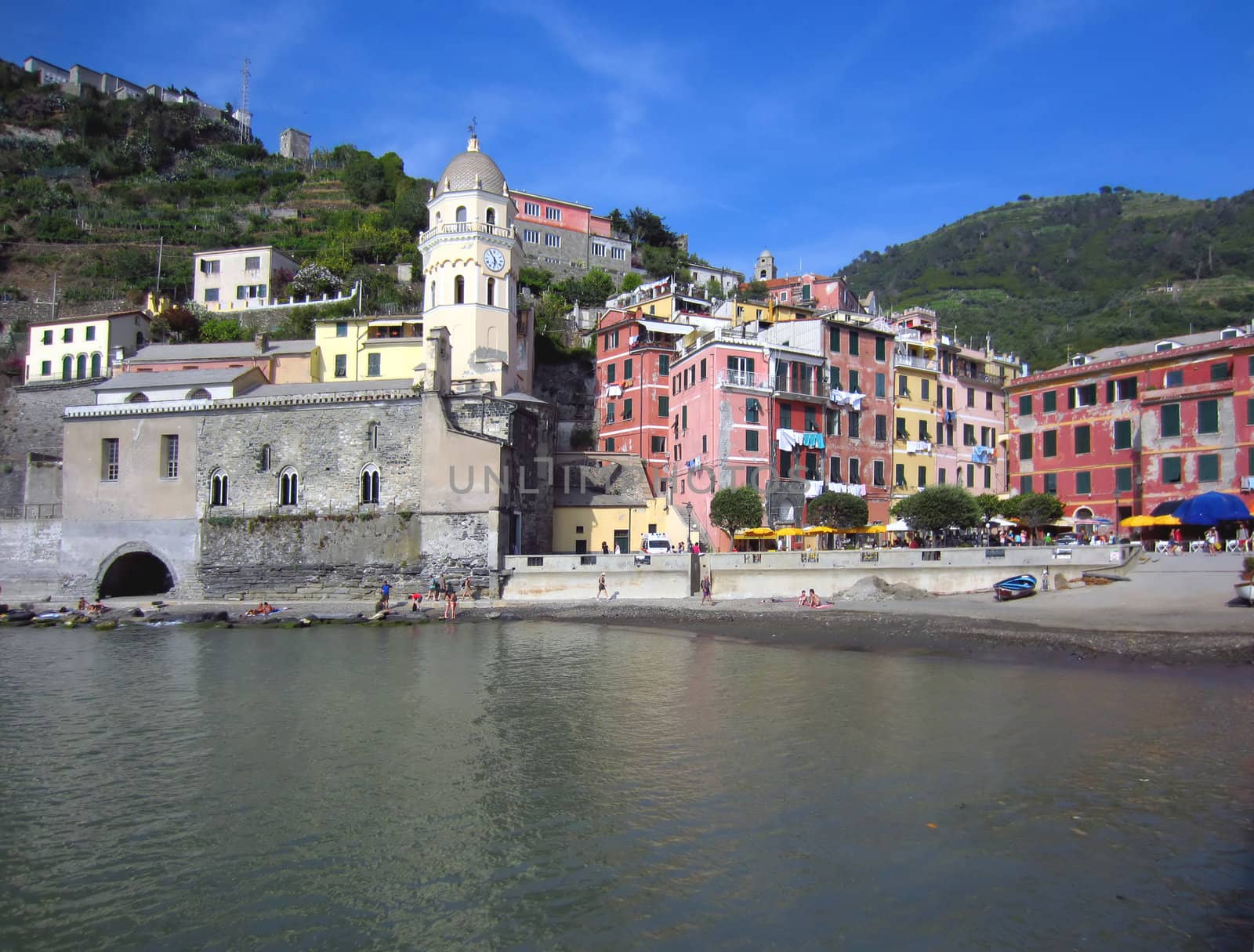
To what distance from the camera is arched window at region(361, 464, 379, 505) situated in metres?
38.7

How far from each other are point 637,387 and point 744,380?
1091 centimetres

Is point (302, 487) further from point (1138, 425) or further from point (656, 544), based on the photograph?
point (1138, 425)

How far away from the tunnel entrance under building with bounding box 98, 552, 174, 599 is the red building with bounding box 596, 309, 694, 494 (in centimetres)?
2512

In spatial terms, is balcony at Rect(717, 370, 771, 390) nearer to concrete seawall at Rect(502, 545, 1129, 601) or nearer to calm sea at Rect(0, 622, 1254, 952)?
concrete seawall at Rect(502, 545, 1129, 601)

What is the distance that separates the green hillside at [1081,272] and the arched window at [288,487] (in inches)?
2570

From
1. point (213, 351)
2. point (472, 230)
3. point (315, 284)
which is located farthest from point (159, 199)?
point (472, 230)

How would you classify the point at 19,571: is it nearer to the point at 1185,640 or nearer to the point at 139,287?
the point at 139,287

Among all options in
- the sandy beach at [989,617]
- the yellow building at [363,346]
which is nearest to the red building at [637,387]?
the yellow building at [363,346]

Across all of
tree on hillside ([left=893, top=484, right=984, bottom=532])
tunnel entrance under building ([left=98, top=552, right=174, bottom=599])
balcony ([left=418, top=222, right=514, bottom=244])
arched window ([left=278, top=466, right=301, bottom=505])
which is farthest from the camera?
balcony ([left=418, top=222, right=514, bottom=244])

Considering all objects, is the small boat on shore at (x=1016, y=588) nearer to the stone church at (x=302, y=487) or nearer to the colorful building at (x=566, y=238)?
the stone church at (x=302, y=487)

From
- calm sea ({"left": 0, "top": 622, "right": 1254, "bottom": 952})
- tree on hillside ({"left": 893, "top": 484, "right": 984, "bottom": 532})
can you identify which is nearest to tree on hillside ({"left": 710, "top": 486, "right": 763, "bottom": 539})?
tree on hillside ({"left": 893, "top": 484, "right": 984, "bottom": 532})

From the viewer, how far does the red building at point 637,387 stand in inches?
1954

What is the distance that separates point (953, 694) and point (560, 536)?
27.2m

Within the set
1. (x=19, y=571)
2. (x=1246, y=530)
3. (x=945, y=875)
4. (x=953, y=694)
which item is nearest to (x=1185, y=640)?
(x=953, y=694)
